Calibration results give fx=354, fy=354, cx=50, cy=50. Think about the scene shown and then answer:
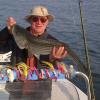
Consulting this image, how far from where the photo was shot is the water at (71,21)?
11517 mm

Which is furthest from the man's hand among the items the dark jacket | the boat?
the dark jacket

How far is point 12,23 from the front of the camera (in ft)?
15.1

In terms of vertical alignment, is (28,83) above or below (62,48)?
below

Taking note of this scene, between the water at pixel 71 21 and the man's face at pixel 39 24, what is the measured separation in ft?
10.4

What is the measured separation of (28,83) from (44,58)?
95 centimetres

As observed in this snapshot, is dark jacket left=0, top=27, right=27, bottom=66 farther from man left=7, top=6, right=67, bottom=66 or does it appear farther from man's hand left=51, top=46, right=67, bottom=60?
man's hand left=51, top=46, right=67, bottom=60

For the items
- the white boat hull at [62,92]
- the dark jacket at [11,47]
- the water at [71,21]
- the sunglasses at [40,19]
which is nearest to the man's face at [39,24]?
the sunglasses at [40,19]

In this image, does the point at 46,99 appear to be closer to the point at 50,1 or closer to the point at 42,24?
the point at 42,24

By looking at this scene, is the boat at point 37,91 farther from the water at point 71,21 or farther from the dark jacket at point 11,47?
the water at point 71,21

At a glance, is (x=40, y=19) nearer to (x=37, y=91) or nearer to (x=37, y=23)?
(x=37, y=23)

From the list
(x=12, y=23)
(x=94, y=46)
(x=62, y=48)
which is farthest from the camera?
(x=94, y=46)

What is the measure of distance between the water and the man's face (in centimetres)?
317

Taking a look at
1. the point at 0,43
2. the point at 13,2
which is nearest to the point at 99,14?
the point at 13,2

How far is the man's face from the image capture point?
4.67 meters
